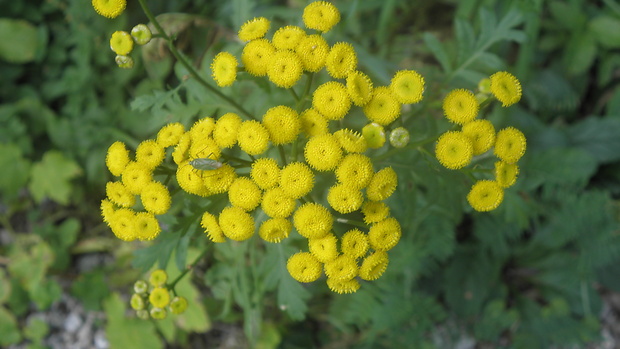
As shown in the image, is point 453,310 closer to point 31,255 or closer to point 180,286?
point 180,286

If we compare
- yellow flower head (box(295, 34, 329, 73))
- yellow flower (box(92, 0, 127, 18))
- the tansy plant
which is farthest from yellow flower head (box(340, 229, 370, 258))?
yellow flower (box(92, 0, 127, 18))

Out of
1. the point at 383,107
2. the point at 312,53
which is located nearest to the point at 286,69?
the point at 312,53

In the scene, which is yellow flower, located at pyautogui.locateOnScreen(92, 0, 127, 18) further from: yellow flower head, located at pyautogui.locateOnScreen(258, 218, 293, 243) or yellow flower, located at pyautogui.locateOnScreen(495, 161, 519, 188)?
yellow flower, located at pyautogui.locateOnScreen(495, 161, 519, 188)

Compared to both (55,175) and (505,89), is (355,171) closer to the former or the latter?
(505,89)

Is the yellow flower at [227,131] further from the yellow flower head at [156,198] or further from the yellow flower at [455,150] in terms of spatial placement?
the yellow flower at [455,150]

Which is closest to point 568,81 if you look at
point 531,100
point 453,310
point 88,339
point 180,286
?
point 531,100

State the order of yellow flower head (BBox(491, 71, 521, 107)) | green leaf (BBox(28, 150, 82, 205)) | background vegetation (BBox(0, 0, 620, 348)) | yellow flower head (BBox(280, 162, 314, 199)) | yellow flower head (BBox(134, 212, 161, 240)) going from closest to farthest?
yellow flower head (BBox(280, 162, 314, 199)) < yellow flower head (BBox(134, 212, 161, 240)) < yellow flower head (BBox(491, 71, 521, 107)) < background vegetation (BBox(0, 0, 620, 348)) < green leaf (BBox(28, 150, 82, 205))

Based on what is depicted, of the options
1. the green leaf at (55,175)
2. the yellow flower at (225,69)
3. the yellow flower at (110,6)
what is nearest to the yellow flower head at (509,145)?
the yellow flower at (225,69)
